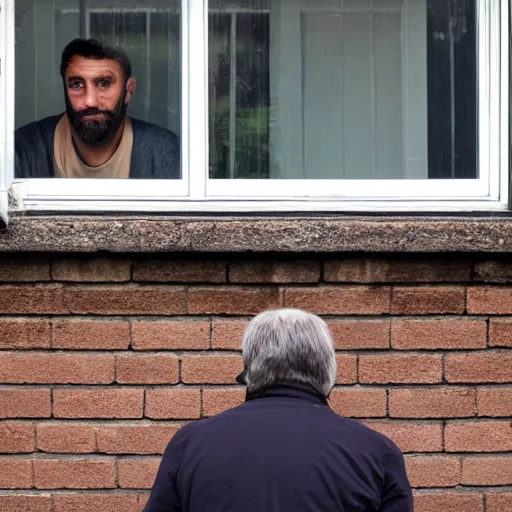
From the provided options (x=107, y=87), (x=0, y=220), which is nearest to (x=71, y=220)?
(x=0, y=220)

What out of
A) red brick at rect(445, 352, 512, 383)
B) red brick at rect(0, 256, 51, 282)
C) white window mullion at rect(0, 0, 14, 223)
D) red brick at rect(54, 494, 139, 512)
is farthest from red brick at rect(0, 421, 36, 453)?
red brick at rect(445, 352, 512, 383)

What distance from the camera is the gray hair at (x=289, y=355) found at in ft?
10.6

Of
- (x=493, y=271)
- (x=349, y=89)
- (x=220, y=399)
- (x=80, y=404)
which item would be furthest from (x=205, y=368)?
(x=349, y=89)

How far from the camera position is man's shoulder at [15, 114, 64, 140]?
487 centimetres

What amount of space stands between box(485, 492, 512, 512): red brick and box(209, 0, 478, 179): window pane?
1.26 metres

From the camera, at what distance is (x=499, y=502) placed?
4684mm

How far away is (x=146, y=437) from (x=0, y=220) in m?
0.99

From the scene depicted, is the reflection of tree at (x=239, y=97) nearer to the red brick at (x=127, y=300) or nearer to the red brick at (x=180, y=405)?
the red brick at (x=127, y=300)

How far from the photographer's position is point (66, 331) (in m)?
4.65

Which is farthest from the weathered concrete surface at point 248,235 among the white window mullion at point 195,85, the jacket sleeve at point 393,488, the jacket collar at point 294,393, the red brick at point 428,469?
the jacket sleeve at point 393,488

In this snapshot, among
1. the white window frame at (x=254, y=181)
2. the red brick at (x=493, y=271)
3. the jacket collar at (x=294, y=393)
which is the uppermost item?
the white window frame at (x=254, y=181)

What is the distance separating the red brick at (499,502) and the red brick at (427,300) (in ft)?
2.37

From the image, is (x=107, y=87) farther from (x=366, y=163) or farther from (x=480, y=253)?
(x=480, y=253)

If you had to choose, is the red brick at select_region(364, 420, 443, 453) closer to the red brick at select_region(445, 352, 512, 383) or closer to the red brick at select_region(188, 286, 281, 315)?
the red brick at select_region(445, 352, 512, 383)
